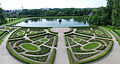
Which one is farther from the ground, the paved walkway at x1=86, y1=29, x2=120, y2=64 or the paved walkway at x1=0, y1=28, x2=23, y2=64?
the paved walkway at x1=0, y1=28, x2=23, y2=64

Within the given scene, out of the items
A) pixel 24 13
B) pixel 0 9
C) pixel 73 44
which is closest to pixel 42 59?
pixel 73 44

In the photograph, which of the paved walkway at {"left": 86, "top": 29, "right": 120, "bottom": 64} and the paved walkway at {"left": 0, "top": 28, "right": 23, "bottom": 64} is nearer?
the paved walkway at {"left": 86, "top": 29, "right": 120, "bottom": 64}

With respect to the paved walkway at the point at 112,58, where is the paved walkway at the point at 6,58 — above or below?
above

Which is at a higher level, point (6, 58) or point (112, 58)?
point (6, 58)

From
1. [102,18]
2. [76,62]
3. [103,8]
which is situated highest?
[103,8]

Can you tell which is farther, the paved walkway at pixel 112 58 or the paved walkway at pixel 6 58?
the paved walkway at pixel 6 58

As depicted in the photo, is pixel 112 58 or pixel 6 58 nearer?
pixel 112 58

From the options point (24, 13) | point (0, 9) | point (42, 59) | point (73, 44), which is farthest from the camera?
point (24, 13)

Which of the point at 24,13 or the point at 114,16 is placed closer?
the point at 114,16

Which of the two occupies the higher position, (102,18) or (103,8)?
(103,8)

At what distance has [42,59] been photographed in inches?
728

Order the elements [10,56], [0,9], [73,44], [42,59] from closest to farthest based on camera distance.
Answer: [42,59]
[10,56]
[73,44]
[0,9]

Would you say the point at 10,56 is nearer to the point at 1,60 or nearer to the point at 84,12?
the point at 1,60

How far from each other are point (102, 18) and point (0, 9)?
5249 centimetres
